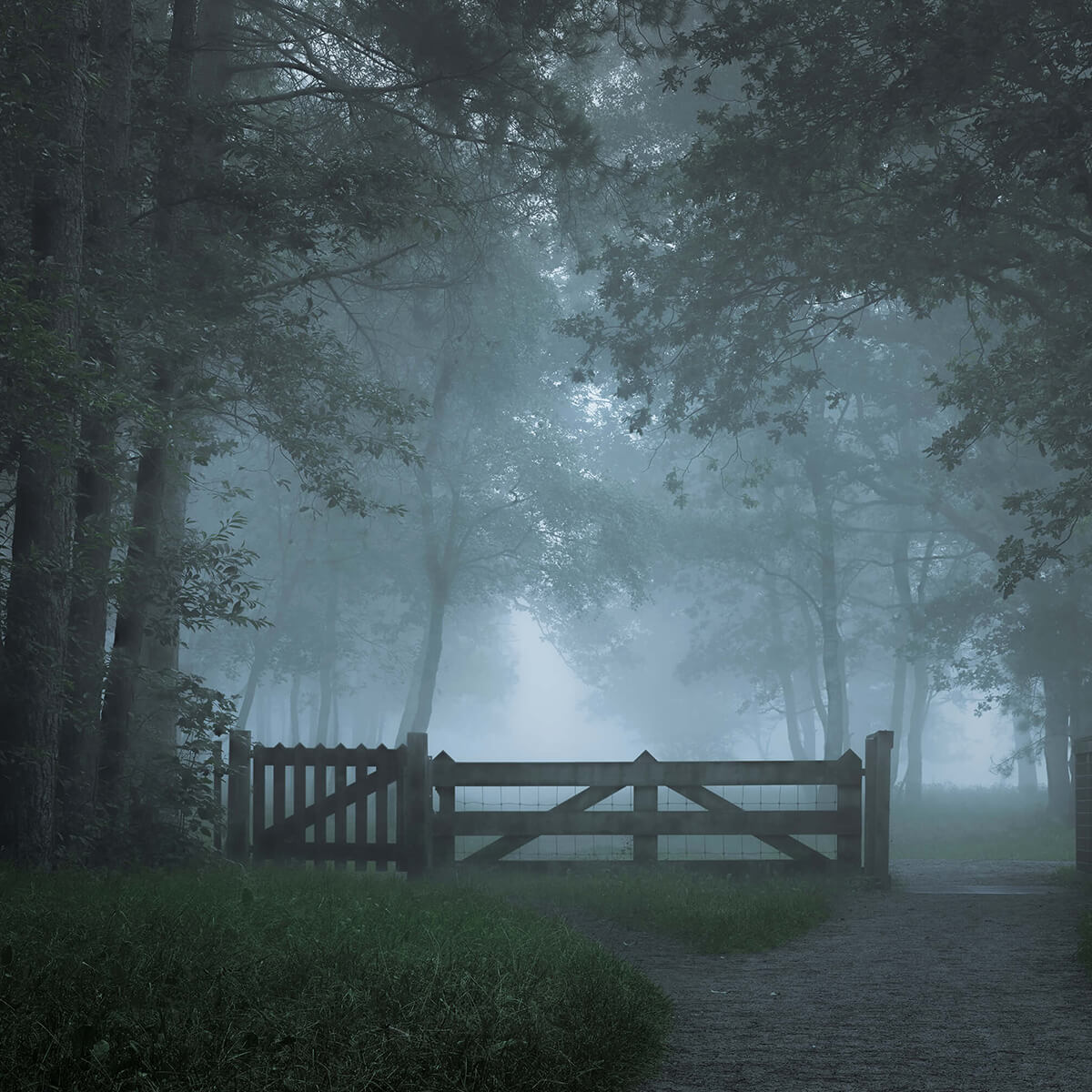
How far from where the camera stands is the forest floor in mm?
5129

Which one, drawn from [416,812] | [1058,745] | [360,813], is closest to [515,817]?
[416,812]

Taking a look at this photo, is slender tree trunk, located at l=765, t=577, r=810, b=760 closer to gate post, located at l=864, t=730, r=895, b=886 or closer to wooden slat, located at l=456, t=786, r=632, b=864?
gate post, located at l=864, t=730, r=895, b=886

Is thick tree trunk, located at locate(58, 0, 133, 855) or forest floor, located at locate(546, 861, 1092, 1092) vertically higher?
Result: thick tree trunk, located at locate(58, 0, 133, 855)

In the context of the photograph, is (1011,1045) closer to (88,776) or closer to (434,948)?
(434,948)

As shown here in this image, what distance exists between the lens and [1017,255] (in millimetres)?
14211

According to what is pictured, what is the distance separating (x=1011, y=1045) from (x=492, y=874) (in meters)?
7.72

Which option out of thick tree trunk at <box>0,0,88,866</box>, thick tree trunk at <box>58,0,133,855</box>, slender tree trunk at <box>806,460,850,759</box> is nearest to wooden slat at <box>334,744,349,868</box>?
thick tree trunk at <box>58,0,133,855</box>

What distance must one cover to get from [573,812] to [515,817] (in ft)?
2.12

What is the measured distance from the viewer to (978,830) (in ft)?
88.8

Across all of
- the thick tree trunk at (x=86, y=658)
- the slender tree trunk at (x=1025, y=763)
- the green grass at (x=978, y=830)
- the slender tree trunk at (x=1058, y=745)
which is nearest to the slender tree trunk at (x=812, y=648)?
the green grass at (x=978, y=830)

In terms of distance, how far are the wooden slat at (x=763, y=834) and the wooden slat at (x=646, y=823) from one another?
0.03 m

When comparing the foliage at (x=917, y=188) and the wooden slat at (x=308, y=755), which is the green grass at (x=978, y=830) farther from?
the wooden slat at (x=308, y=755)

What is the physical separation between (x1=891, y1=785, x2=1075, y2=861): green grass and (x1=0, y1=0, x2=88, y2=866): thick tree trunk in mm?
14087

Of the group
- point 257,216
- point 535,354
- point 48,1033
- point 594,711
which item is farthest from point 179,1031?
point 594,711
